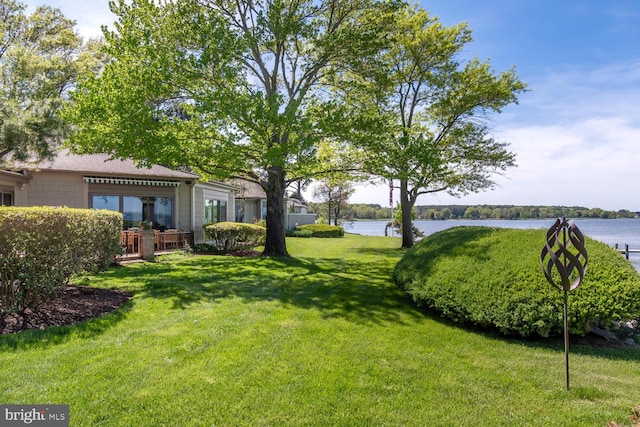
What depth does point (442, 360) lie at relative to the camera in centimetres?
432

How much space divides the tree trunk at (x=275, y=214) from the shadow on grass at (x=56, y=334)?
28.5 ft

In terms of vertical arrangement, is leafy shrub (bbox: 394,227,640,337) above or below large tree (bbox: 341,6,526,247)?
below

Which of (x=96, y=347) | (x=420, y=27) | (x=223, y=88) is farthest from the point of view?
(x=420, y=27)

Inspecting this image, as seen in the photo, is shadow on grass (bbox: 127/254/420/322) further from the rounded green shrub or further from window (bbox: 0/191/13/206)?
the rounded green shrub

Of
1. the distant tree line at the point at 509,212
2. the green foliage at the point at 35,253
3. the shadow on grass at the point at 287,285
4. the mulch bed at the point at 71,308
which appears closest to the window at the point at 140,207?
the shadow on grass at the point at 287,285

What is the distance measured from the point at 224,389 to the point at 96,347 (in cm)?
204

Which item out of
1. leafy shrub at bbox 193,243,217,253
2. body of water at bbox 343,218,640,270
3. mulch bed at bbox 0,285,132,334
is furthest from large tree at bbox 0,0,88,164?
body of water at bbox 343,218,640,270

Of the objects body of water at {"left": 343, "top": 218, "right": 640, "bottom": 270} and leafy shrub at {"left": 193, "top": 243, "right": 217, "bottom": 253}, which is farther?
body of water at {"left": 343, "top": 218, "right": 640, "bottom": 270}

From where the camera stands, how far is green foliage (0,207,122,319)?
4.76 meters

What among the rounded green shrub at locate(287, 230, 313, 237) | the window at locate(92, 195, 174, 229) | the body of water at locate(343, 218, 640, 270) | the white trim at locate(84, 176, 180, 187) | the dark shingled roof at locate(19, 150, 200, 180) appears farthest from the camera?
the rounded green shrub at locate(287, 230, 313, 237)

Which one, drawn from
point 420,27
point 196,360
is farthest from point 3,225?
point 420,27

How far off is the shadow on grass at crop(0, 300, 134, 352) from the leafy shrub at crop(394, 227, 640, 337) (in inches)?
205

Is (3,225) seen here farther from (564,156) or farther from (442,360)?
(564,156)

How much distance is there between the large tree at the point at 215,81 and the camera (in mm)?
10000
